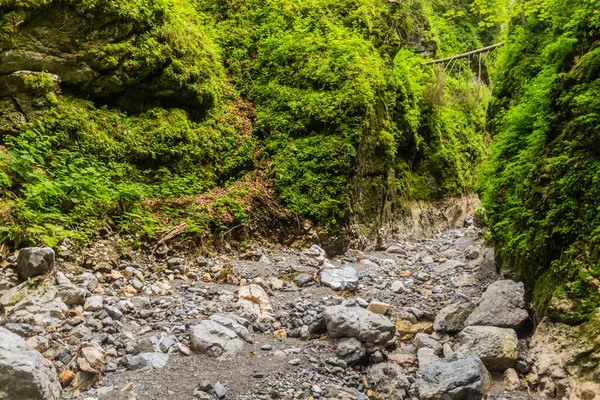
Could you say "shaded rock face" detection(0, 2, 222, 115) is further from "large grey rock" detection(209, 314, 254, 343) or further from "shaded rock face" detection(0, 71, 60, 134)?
"large grey rock" detection(209, 314, 254, 343)

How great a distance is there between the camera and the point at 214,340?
12.6 ft

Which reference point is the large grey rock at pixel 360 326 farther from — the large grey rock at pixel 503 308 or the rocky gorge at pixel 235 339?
the large grey rock at pixel 503 308

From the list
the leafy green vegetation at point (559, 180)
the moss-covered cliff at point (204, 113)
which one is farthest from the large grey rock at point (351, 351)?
the moss-covered cliff at point (204, 113)

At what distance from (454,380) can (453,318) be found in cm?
146

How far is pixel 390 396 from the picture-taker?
355 cm

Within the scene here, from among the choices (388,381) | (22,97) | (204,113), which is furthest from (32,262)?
(204,113)

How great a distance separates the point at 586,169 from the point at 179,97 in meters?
7.07

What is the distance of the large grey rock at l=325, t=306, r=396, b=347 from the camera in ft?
13.8

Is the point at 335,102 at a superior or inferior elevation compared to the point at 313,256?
superior

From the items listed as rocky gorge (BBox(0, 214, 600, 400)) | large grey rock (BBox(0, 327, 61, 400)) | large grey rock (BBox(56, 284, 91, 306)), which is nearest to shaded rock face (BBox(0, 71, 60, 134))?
rocky gorge (BBox(0, 214, 600, 400))

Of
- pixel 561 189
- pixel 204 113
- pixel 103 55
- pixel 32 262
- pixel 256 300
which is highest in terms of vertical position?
pixel 103 55

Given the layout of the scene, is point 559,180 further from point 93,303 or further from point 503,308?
point 93,303

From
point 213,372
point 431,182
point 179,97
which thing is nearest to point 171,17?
point 179,97

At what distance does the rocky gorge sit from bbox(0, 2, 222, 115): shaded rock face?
10.2ft
